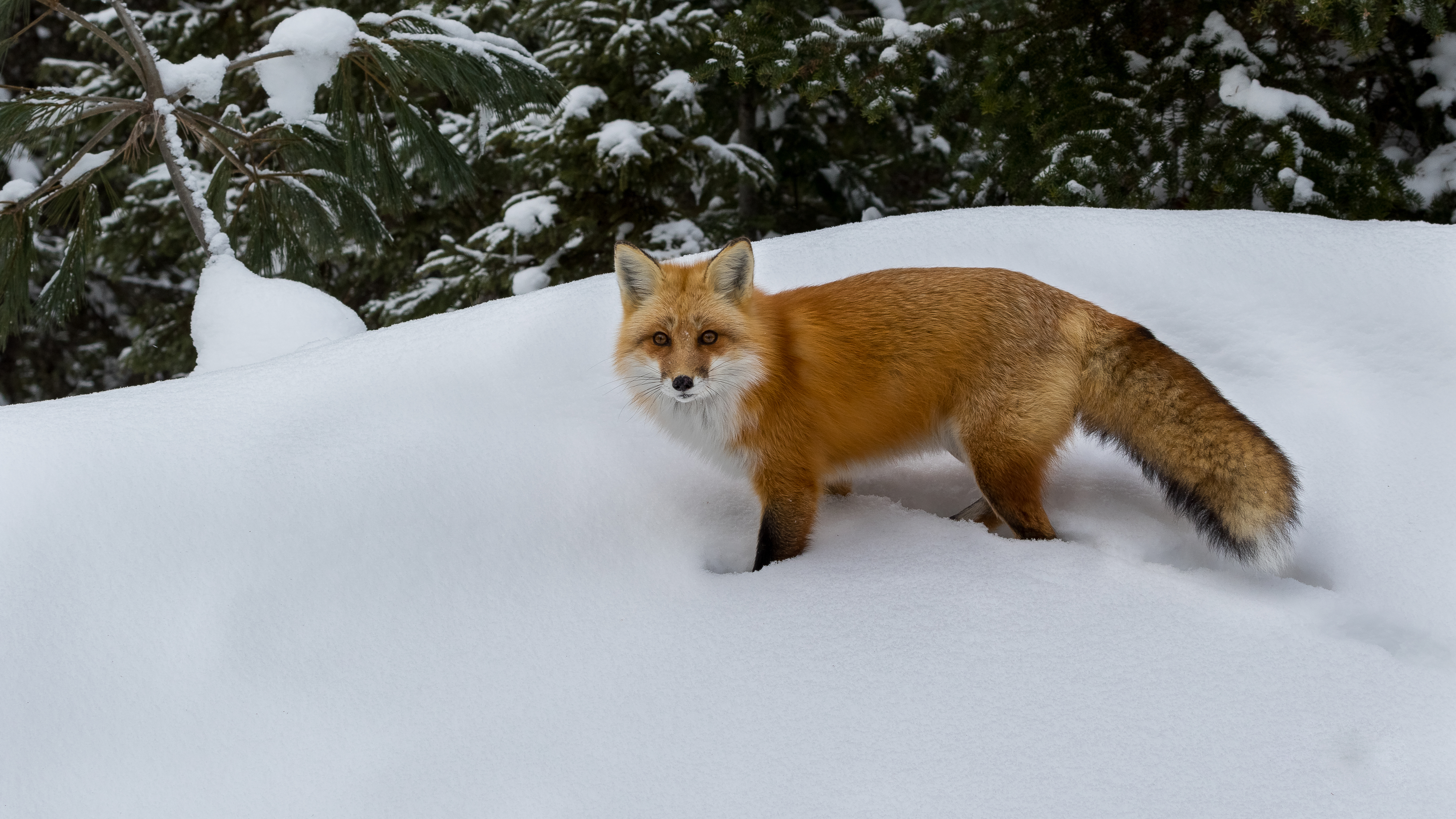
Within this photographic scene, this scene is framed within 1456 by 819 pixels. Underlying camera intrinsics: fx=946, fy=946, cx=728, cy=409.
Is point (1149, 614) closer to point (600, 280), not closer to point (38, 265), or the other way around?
point (600, 280)

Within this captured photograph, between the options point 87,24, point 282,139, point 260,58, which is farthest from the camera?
point 282,139

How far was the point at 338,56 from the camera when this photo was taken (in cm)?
420

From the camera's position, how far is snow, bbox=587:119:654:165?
680 cm

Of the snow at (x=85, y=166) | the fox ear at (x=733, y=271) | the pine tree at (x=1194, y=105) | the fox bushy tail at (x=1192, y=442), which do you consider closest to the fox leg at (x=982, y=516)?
the fox bushy tail at (x=1192, y=442)

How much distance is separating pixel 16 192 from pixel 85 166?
0.30 meters

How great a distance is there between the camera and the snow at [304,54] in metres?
4.16

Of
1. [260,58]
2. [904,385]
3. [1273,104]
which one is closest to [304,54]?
[260,58]

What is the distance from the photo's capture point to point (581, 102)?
7047mm

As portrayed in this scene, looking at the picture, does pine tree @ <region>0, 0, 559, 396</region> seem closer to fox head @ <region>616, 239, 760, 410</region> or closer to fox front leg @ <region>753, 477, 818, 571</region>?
fox head @ <region>616, 239, 760, 410</region>

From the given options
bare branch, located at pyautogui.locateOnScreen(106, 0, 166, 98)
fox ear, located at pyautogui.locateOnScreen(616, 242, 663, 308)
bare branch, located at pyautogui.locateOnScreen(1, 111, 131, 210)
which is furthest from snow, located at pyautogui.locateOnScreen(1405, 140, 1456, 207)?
bare branch, located at pyautogui.locateOnScreen(1, 111, 131, 210)

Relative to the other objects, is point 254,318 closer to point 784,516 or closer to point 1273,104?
point 784,516

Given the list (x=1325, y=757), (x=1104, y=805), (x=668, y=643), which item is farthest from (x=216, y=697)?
(x=1325, y=757)

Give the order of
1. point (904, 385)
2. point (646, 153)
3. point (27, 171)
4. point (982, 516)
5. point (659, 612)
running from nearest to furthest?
1. point (659, 612)
2. point (904, 385)
3. point (982, 516)
4. point (646, 153)
5. point (27, 171)

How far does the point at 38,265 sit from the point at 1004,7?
498 cm
